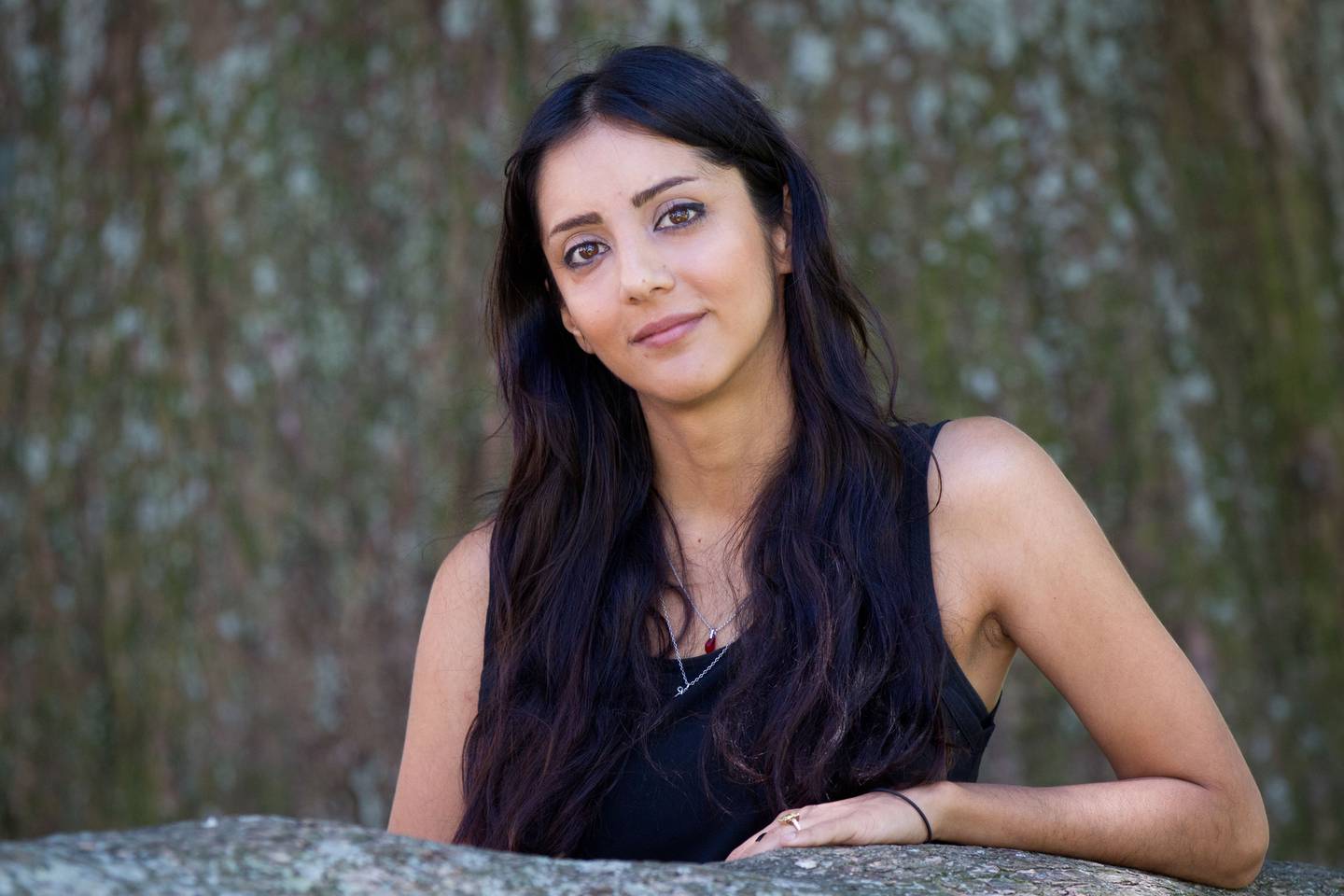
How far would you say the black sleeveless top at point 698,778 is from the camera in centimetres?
242

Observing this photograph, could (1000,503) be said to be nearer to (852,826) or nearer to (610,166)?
(852,826)

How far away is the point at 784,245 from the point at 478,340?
3.68ft

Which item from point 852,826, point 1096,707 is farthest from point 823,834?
point 1096,707

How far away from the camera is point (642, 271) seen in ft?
8.19

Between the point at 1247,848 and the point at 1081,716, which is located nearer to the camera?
the point at 1247,848

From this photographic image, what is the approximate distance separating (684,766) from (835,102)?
169 centimetres

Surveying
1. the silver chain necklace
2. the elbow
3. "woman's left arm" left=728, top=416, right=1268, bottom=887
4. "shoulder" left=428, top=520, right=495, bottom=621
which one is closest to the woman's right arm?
"shoulder" left=428, top=520, right=495, bottom=621

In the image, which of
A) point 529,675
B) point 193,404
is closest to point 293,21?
point 193,404

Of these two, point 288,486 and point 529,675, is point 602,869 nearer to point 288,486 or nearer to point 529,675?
point 529,675

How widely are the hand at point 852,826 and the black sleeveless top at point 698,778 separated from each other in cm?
27

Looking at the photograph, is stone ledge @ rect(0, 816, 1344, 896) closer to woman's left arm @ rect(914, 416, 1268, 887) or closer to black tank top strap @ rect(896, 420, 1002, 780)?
woman's left arm @ rect(914, 416, 1268, 887)

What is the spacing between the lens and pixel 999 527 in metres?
Answer: 2.41

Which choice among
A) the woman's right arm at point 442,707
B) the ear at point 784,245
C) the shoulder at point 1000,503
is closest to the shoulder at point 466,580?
the woman's right arm at point 442,707

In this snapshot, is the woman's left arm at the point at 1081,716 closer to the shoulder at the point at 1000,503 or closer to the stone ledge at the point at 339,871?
the shoulder at the point at 1000,503
